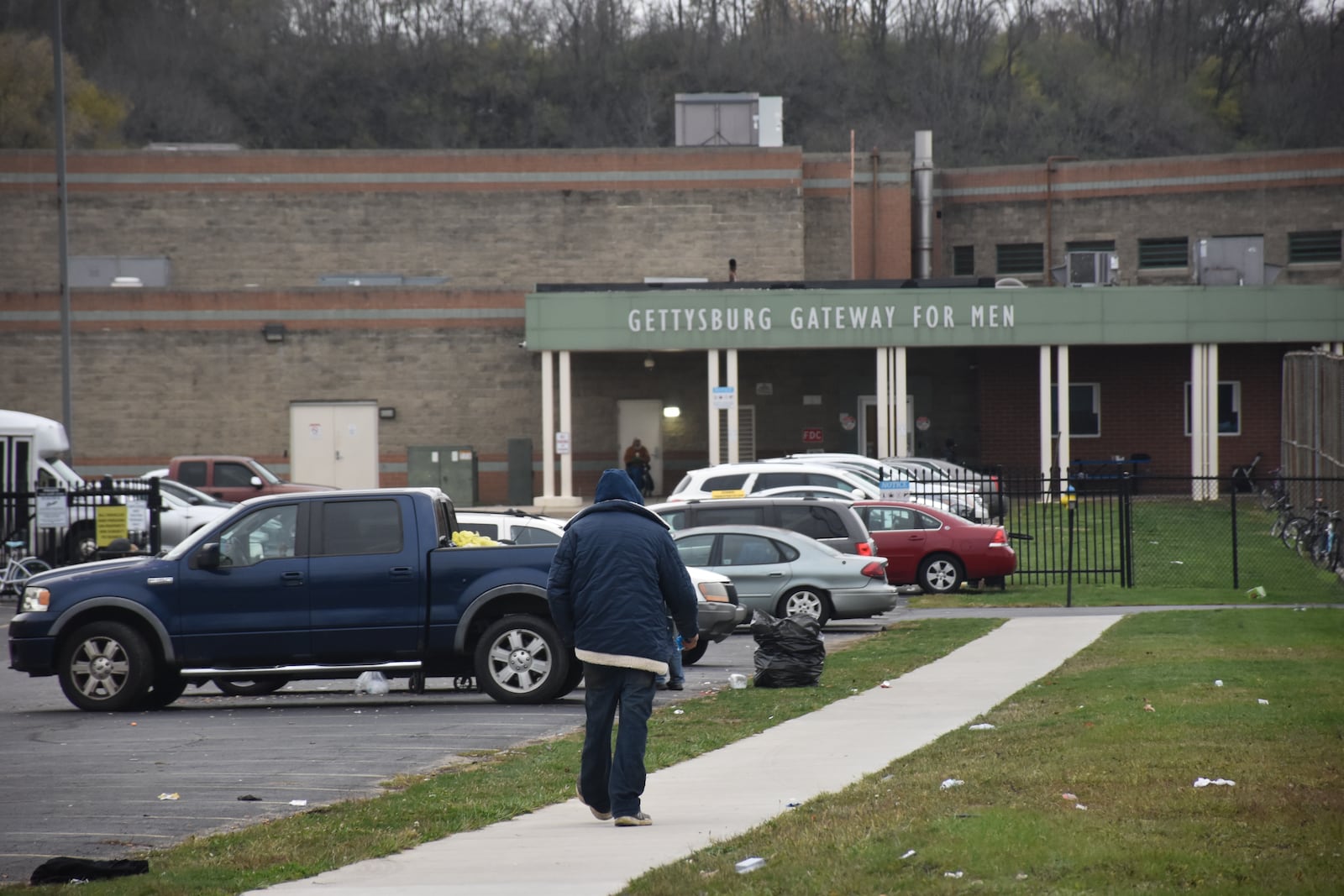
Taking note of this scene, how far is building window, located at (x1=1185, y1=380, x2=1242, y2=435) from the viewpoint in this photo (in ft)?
149

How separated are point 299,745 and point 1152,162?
4698 cm

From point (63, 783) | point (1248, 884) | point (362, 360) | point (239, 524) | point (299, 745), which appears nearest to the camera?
point (1248, 884)

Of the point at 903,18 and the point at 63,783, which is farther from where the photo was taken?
the point at 903,18

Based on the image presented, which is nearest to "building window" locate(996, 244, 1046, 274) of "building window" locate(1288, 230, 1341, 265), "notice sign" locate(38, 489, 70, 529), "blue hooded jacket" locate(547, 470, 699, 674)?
"building window" locate(1288, 230, 1341, 265)

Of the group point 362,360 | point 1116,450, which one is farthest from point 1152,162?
point 362,360

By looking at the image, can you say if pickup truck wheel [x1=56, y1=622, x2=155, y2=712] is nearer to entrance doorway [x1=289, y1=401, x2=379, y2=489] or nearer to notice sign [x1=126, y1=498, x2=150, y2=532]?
notice sign [x1=126, y1=498, x2=150, y2=532]

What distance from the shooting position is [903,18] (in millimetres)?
98875

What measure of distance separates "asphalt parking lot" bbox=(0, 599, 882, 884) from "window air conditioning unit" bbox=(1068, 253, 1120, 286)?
30073 millimetres

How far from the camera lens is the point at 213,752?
11.4m

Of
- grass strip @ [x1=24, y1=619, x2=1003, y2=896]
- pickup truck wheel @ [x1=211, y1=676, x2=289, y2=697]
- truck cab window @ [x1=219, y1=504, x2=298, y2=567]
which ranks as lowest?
pickup truck wheel @ [x1=211, y1=676, x2=289, y2=697]

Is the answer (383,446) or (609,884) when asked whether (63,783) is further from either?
(383,446)

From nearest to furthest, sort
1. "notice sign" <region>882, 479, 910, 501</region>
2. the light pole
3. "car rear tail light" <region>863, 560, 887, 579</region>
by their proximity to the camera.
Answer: "car rear tail light" <region>863, 560, 887, 579</region> → "notice sign" <region>882, 479, 910, 501</region> → the light pole

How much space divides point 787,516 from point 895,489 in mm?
5076

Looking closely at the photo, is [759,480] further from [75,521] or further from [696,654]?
[75,521]
